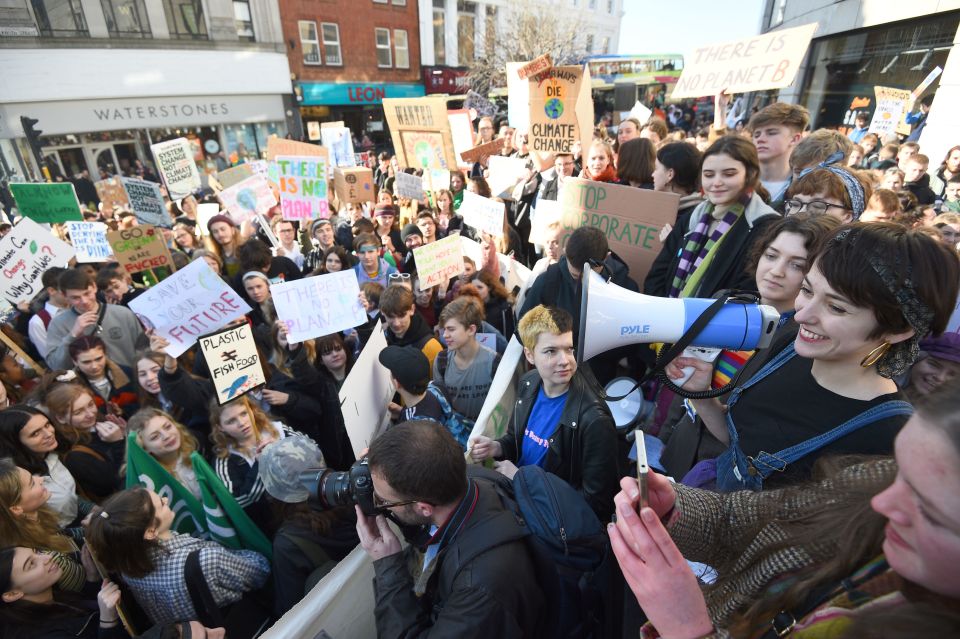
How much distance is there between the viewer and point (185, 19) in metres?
17.3

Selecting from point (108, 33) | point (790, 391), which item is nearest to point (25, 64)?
point (108, 33)

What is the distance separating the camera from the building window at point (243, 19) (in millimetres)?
18422

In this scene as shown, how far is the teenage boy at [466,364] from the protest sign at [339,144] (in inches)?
262

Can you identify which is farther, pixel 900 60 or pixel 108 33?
pixel 108 33

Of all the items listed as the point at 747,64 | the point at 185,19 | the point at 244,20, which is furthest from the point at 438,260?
the point at 244,20

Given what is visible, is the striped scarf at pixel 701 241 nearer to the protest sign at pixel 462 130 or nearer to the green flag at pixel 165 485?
the green flag at pixel 165 485

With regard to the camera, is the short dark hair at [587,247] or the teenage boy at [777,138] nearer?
the short dark hair at [587,247]

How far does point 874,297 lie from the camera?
3.75 ft

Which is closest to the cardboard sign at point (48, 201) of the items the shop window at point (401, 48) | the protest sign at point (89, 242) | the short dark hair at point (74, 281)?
the protest sign at point (89, 242)

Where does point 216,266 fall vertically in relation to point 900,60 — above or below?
below

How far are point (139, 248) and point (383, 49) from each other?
22.9 m

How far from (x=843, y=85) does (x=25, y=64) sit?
78.4 ft

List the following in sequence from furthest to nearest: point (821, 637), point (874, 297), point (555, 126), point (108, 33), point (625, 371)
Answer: point (108, 33) → point (555, 126) → point (625, 371) → point (874, 297) → point (821, 637)

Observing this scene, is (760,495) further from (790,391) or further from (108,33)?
(108,33)
